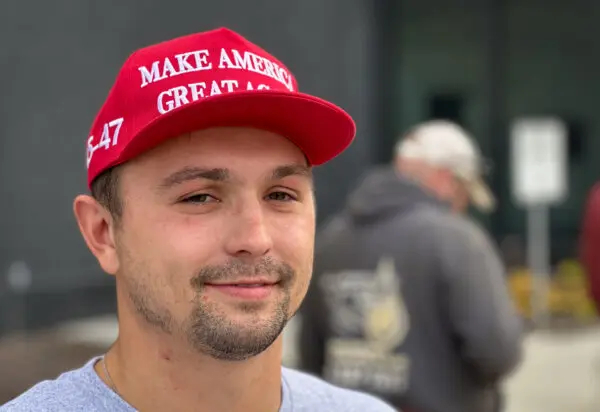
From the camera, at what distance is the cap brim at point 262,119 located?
1537mm

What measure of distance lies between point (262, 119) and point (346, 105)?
479 inches

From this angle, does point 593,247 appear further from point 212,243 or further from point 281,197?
point 212,243

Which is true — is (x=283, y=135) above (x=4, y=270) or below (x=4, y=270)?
above

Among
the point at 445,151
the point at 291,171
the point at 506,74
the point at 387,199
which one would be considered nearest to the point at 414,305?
the point at 387,199

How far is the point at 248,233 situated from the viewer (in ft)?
5.10

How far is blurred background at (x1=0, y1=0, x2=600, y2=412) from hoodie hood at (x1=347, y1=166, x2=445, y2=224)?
129 cm

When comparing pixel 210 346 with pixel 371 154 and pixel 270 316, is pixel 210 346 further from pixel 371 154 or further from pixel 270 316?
pixel 371 154

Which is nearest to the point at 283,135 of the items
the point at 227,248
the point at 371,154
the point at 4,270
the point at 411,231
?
the point at 227,248

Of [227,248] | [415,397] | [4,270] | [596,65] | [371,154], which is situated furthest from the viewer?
[596,65]

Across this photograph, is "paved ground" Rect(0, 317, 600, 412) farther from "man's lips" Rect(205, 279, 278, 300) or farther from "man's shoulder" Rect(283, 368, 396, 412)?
"man's lips" Rect(205, 279, 278, 300)

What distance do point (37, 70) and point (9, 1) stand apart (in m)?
0.75

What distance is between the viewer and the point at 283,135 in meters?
1.68

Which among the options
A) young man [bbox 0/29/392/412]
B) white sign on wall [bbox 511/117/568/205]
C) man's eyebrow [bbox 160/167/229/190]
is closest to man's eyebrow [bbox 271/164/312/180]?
young man [bbox 0/29/392/412]

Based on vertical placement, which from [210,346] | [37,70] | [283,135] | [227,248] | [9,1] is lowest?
[210,346]
